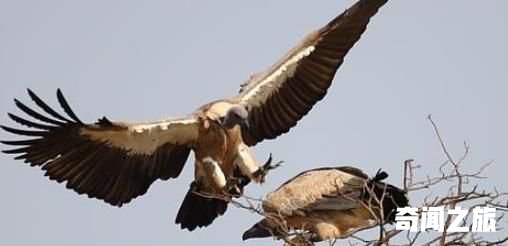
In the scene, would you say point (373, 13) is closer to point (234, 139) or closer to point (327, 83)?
point (327, 83)

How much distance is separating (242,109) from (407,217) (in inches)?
81.9

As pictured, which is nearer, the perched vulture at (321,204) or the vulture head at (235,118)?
the perched vulture at (321,204)

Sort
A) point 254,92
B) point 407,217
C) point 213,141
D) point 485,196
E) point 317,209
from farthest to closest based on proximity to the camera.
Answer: point 254,92 → point 213,141 → point 317,209 → point 407,217 → point 485,196

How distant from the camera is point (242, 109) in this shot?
7996 mm

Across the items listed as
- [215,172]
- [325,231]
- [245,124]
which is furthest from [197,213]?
[325,231]

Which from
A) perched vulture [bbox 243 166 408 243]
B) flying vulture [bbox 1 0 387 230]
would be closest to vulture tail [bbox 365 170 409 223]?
perched vulture [bbox 243 166 408 243]

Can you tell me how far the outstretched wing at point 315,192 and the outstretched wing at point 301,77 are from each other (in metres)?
0.97

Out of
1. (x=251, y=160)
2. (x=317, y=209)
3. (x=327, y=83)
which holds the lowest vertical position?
(x=317, y=209)

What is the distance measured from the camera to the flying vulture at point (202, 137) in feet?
26.0

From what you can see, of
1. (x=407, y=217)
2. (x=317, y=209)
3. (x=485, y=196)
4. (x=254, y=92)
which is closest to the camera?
(x=485, y=196)

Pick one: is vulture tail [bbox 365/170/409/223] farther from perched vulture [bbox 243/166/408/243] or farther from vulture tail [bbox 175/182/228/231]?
vulture tail [bbox 175/182/228/231]

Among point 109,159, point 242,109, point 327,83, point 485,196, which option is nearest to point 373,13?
point 327,83

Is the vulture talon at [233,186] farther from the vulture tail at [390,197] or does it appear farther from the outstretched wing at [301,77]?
the vulture tail at [390,197]

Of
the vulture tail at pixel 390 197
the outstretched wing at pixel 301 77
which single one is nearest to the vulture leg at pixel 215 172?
the outstretched wing at pixel 301 77
